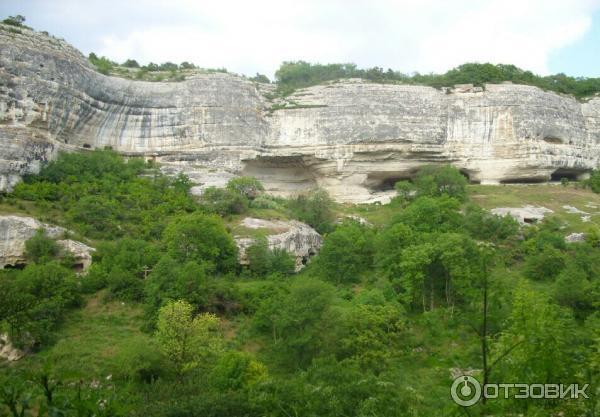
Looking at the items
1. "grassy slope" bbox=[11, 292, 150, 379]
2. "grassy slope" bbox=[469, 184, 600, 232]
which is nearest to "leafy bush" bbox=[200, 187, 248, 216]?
"grassy slope" bbox=[11, 292, 150, 379]

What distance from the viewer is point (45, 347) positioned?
18.2 meters

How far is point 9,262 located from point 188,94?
17.8m

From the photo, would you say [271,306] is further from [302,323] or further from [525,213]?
[525,213]

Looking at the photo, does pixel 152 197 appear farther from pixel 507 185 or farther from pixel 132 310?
pixel 507 185

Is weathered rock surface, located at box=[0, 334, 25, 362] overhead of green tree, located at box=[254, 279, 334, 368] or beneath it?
beneath

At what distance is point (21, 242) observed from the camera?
23875 millimetres

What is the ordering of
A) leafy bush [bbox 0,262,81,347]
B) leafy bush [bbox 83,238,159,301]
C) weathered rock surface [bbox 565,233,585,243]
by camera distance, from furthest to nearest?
weathered rock surface [bbox 565,233,585,243] → leafy bush [bbox 83,238,159,301] → leafy bush [bbox 0,262,81,347]

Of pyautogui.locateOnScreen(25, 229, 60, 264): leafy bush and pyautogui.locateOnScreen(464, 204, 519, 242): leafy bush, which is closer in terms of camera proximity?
pyautogui.locateOnScreen(25, 229, 60, 264): leafy bush

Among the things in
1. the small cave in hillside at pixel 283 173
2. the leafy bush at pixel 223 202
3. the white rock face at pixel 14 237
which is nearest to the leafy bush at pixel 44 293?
the white rock face at pixel 14 237

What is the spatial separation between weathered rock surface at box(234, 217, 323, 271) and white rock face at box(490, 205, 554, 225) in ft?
33.0

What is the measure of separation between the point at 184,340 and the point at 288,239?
11.5 metres

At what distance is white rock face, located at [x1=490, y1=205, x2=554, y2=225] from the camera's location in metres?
31.4

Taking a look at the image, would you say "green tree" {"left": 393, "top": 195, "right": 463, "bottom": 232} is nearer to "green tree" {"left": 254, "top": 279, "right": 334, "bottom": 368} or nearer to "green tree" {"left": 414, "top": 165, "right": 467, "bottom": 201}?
"green tree" {"left": 414, "top": 165, "right": 467, "bottom": 201}

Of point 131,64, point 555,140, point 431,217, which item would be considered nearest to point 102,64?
point 131,64
